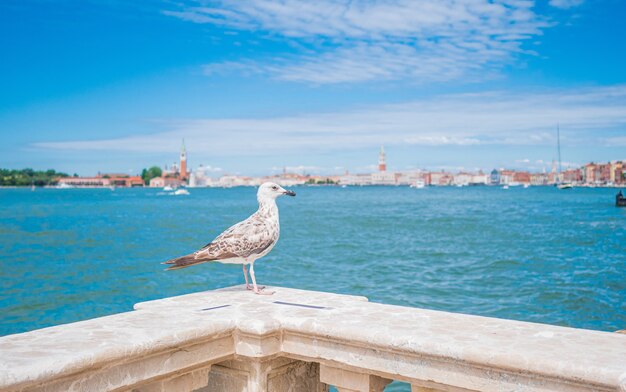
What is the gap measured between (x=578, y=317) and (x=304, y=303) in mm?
12398

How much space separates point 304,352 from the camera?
3428mm


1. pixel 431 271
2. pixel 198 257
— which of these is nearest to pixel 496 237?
pixel 431 271

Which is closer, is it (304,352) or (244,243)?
(304,352)

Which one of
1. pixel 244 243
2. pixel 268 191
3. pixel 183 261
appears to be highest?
pixel 268 191

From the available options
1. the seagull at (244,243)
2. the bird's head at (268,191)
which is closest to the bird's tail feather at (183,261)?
the seagull at (244,243)

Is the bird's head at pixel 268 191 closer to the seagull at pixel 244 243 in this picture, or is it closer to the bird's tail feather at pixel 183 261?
the seagull at pixel 244 243

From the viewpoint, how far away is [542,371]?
8.58ft

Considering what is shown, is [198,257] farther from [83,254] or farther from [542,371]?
[83,254]

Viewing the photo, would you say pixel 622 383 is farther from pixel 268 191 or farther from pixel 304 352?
pixel 268 191

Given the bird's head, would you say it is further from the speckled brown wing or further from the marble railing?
the marble railing

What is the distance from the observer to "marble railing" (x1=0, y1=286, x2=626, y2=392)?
2646 mm

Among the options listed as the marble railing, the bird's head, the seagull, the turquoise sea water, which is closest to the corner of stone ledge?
the marble railing

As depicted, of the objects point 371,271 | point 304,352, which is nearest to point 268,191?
point 304,352

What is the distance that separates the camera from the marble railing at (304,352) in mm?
2646
